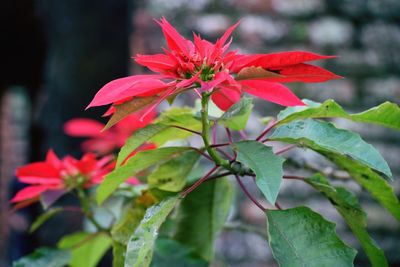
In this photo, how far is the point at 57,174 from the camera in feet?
2.76

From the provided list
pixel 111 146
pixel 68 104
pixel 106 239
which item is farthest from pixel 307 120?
pixel 68 104

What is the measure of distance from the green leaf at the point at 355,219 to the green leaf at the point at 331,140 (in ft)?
0.20

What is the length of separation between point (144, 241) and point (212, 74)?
0.61 feet

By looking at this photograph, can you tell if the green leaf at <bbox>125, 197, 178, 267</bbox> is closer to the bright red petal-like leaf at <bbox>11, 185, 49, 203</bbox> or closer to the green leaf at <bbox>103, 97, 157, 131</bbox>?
the green leaf at <bbox>103, 97, 157, 131</bbox>

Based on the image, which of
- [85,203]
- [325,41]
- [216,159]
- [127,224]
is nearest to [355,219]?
[216,159]

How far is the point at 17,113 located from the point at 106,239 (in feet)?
14.7

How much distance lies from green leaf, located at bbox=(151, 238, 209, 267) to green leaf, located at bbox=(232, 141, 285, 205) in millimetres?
273

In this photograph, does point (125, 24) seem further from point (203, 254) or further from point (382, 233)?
point (203, 254)

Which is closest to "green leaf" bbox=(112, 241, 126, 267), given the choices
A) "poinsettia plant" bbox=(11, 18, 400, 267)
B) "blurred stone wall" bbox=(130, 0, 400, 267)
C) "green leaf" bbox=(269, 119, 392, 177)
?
"poinsettia plant" bbox=(11, 18, 400, 267)

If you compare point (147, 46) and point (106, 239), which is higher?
point (147, 46)

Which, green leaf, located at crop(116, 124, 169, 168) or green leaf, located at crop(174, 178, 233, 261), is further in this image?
green leaf, located at crop(174, 178, 233, 261)

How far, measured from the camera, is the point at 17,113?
5.20 m

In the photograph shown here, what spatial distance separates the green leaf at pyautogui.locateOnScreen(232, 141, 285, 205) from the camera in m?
0.55

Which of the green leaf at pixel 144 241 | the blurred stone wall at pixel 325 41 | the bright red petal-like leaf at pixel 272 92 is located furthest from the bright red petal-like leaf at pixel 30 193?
the blurred stone wall at pixel 325 41
